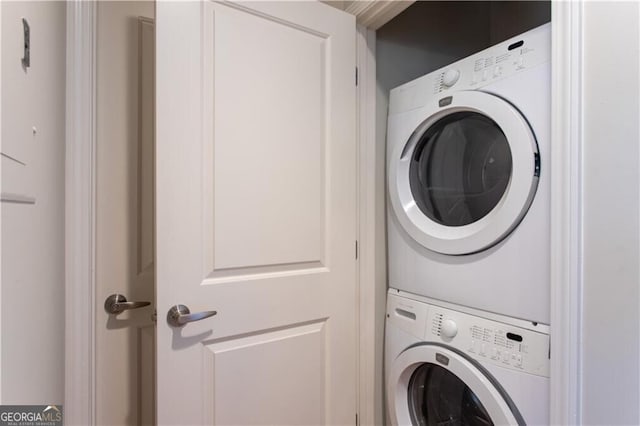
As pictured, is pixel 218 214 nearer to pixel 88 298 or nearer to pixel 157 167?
pixel 157 167

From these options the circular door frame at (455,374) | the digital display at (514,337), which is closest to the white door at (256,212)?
the circular door frame at (455,374)

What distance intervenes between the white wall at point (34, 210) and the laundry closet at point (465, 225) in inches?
41.3

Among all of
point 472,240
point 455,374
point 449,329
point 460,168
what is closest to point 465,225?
point 472,240

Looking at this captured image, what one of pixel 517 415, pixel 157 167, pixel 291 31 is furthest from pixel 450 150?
pixel 157 167

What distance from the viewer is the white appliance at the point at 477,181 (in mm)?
859

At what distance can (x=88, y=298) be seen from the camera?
38.5 inches

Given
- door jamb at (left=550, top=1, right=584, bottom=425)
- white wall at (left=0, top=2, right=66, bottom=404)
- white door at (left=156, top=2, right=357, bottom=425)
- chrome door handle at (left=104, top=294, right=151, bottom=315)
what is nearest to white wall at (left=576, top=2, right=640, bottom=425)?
door jamb at (left=550, top=1, right=584, bottom=425)

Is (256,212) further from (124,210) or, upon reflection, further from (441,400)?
(441,400)

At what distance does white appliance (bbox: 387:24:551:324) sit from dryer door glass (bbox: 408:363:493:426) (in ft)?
0.97

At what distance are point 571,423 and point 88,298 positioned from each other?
50.9 inches

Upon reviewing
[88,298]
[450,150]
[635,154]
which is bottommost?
[88,298]

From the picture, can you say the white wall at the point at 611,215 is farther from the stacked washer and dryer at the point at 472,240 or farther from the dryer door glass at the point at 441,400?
the dryer door glass at the point at 441,400

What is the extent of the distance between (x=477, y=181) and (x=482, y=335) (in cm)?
48

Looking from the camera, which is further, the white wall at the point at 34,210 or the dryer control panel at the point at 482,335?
the dryer control panel at the point at 482,335
